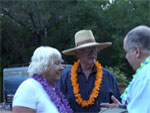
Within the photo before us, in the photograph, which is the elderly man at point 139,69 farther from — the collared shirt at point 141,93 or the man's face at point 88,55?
the man's face at point 88,55

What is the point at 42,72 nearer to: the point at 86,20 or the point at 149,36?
the point at 149,36

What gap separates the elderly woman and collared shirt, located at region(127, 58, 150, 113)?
0.90 metres

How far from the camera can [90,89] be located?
3568 mm

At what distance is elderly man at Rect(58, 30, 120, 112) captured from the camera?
349 cm

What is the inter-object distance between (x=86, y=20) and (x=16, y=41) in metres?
5.59

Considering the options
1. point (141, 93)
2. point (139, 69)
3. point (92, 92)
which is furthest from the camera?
point (92, 92)

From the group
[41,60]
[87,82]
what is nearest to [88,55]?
[87,82]

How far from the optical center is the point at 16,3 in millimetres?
13695

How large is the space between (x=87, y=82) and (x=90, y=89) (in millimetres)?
121

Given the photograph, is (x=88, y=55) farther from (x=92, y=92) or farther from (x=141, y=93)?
(x=141, y=93)

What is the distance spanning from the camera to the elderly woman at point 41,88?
95.7 inches

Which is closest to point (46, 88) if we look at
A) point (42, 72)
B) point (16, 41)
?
point (42, 72)

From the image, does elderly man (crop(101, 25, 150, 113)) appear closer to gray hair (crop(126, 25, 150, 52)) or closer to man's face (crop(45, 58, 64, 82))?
gray hair (crop(126, 25, 150, 52))

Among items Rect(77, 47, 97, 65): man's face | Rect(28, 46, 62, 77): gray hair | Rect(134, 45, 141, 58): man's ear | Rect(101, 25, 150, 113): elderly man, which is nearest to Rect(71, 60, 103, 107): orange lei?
Rect(77, 47, 97, 65): man's face
